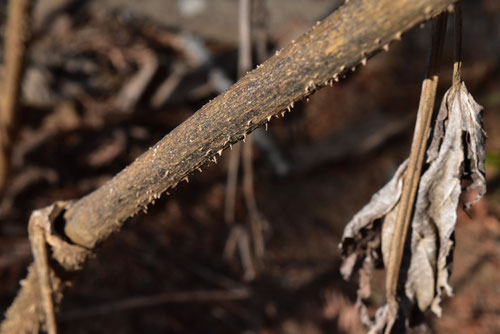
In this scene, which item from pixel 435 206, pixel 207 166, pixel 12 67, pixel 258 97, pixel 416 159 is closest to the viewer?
pixel 258 97

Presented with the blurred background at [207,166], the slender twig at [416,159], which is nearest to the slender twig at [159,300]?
the blurred background at [207,166]

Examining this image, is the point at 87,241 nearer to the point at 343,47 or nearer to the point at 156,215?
the point at 343,47

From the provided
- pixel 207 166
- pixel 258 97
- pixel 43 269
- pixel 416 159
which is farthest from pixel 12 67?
pixel 416 159

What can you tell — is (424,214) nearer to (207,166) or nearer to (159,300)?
(207,166)

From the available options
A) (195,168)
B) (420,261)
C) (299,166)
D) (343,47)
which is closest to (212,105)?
(195,168)

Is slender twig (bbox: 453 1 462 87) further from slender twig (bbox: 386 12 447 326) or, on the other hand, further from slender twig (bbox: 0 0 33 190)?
slender twig (bbox: 0 0 33 190)

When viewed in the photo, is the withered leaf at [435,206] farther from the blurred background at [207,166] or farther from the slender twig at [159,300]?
the slender twig at [159,300]
